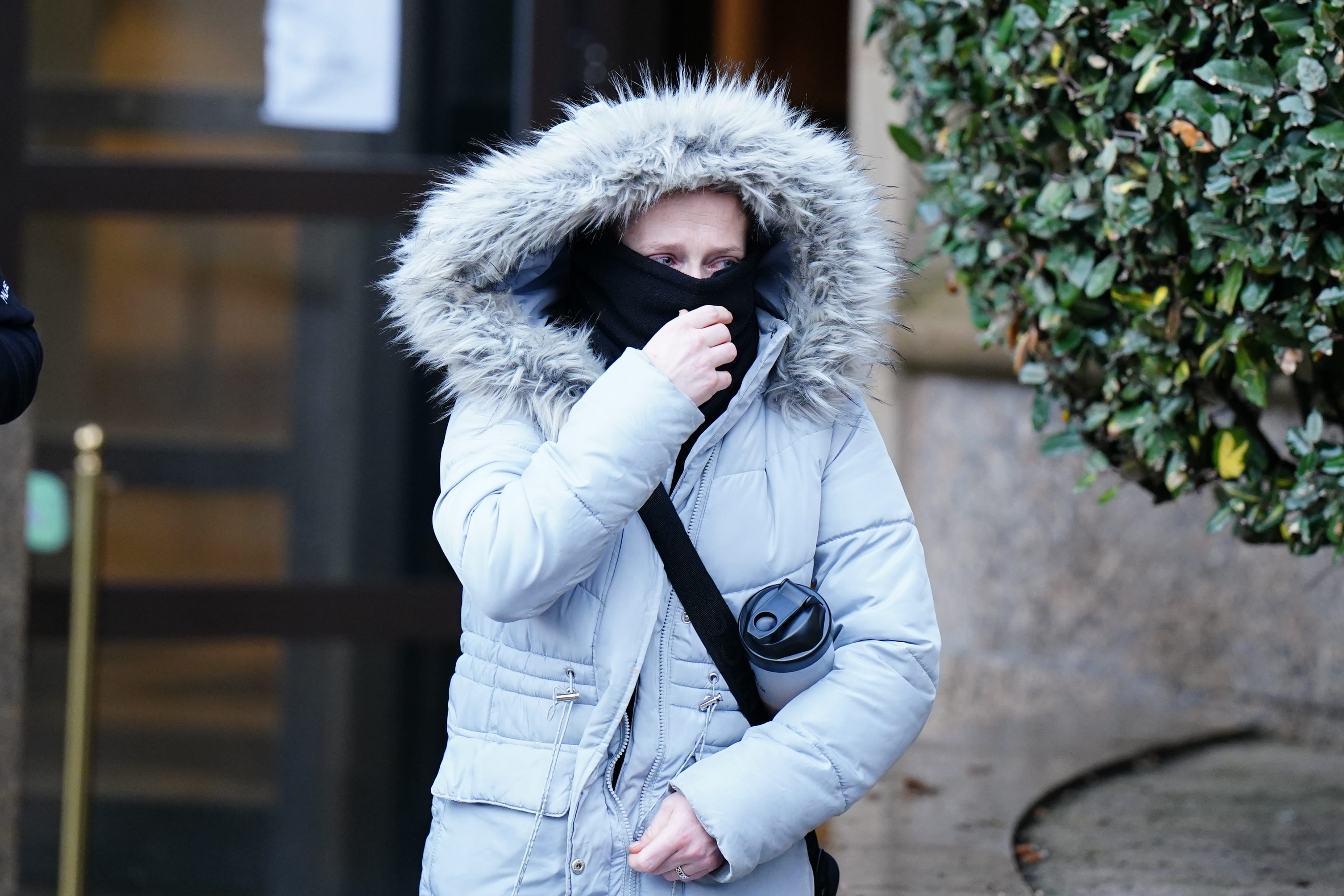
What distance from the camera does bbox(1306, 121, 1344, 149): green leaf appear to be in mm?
2295

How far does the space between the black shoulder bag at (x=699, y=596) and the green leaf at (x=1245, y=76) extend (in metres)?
1.18

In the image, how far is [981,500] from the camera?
4988mm

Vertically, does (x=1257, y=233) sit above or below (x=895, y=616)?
above

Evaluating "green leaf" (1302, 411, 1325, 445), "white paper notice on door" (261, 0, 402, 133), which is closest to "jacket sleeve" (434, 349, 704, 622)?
"green leaf" (1302, 411, 1325, 445)

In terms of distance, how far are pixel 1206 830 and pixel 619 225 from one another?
2.29 m

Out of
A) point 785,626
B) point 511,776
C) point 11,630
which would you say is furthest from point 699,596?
point 11,630

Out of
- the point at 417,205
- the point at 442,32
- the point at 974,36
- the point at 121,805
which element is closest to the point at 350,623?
the point at 121,805

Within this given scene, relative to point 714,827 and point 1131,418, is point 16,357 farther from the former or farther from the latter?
point 1131,418

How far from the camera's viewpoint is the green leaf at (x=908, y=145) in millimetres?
3398

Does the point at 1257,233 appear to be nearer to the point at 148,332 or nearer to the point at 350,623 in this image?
the point at 350,623

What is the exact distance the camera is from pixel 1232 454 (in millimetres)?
2842

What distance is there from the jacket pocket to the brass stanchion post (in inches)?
100

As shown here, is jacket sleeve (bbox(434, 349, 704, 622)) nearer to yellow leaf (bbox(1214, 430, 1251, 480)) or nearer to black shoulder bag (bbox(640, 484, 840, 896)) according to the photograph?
black shoulder bag (bbox(640, 484, 840, 896))

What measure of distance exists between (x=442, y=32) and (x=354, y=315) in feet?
3.35
